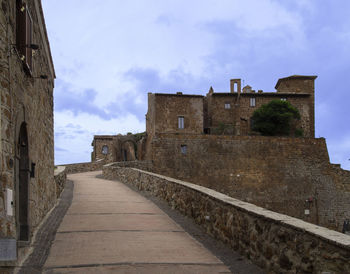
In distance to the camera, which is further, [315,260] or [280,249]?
[280,249]

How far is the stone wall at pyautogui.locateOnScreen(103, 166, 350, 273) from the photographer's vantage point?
4.02 metres

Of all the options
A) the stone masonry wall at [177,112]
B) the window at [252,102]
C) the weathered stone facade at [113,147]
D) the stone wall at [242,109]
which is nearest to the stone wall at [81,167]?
the weathered stone facade at [113,147]

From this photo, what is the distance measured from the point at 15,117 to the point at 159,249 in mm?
3255

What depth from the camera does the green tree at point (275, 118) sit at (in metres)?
38.4

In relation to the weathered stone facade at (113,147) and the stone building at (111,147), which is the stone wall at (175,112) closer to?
the weathered stone facade at (113,147)

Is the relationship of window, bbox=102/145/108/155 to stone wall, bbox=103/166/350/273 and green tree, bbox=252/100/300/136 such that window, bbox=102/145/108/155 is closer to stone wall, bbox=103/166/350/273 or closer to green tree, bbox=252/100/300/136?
green tree, bbox=252/100/300/136

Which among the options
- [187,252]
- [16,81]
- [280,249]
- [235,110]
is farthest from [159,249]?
[235,110]

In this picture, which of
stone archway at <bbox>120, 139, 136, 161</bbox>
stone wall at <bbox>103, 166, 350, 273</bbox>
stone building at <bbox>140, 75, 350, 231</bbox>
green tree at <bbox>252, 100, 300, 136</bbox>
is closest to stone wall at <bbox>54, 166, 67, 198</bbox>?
stone wall at <bbox>103, 166, 350, 273</bbox>

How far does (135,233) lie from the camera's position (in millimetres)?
7891

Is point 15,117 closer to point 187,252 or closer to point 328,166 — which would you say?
point 187,252

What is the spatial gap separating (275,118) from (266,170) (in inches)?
350

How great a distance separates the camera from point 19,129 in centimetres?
571

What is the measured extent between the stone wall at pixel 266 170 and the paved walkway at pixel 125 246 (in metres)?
18.7

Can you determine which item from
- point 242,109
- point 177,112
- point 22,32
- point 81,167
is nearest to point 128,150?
point 177,112
